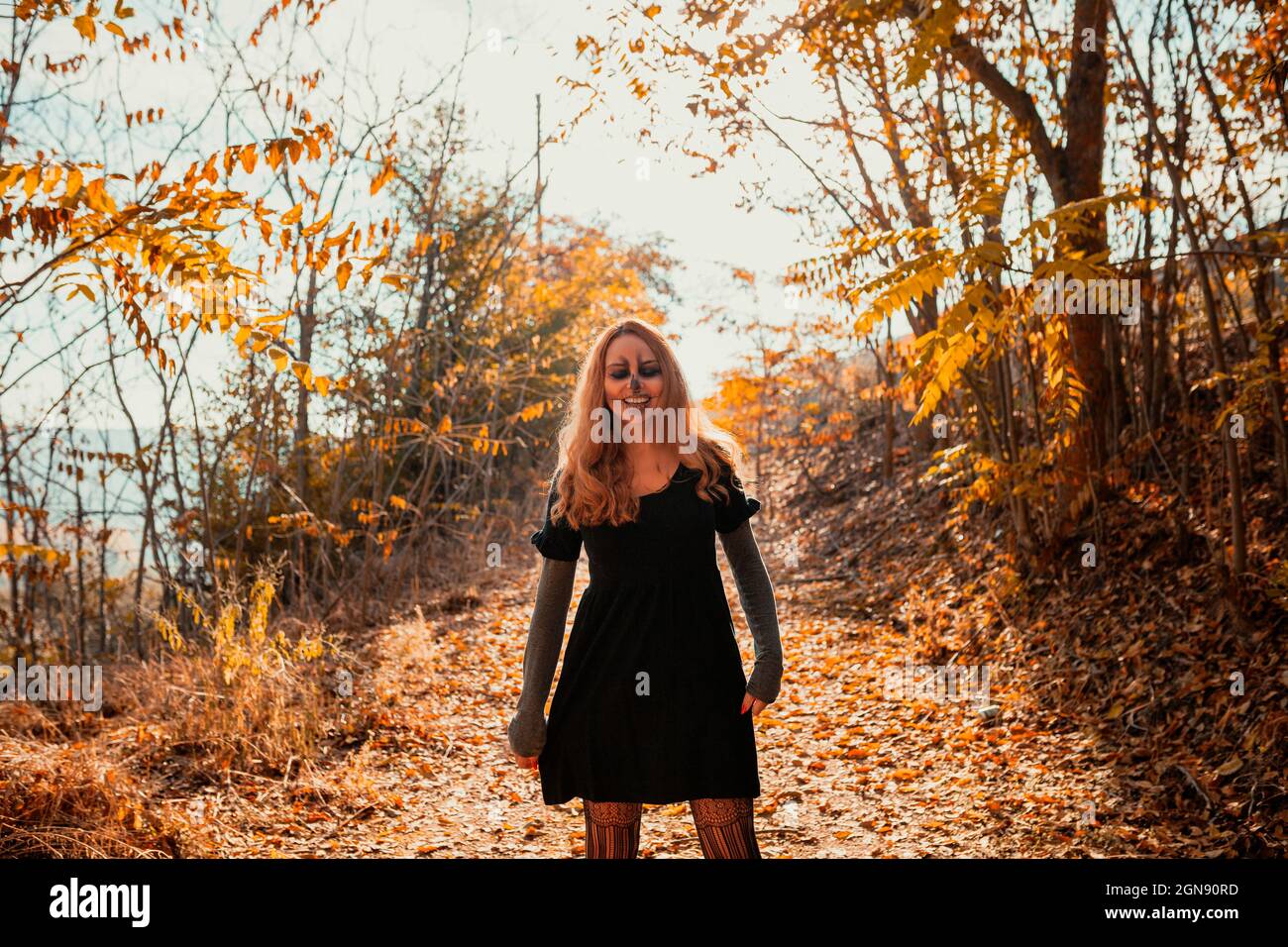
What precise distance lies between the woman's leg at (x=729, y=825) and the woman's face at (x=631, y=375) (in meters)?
1.15

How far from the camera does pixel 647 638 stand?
263 centimetres

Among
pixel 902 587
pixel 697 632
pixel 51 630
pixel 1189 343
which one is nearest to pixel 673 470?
pixel 697 632

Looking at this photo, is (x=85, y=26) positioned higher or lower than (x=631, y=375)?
higher

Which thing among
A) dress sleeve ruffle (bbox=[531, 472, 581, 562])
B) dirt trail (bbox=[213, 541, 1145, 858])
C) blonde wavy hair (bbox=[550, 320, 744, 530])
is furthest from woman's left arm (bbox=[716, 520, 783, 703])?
dirt trail (bbox=[213, 541, 1145, 858])

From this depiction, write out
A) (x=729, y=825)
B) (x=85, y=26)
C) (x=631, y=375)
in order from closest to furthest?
(x=729, y=825) → (x=631, y=375) → (x=85, y=26)

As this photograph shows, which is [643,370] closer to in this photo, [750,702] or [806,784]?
[750,702]

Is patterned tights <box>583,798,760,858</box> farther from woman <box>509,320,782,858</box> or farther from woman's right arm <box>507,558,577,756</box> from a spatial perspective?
woman's right arm <box>507,558,577,756</box>

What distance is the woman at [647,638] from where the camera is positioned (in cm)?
258

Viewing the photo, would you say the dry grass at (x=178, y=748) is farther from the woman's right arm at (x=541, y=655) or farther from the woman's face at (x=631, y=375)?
the woman's face at (x=631, y=375)

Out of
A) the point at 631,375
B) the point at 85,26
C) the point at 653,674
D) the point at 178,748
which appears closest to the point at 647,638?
the point at 653,674

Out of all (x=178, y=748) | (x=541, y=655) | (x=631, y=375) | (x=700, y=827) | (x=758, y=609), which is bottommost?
(x=178, y=748)

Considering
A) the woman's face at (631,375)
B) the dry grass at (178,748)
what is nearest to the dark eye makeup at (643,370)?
the woman's face at (631,375)

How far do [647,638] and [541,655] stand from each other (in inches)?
12.7

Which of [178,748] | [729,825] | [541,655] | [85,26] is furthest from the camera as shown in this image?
[178,748]
